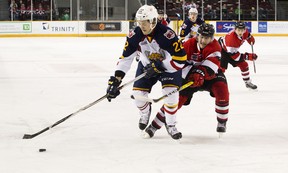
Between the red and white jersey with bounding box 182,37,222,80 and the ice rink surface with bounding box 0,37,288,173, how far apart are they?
54 centimetres

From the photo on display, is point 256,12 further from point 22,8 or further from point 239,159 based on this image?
point 239,159

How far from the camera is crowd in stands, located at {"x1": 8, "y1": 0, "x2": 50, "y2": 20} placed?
66.1 feet

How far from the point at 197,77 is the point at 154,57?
1.18 ft

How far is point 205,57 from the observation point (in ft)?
15.1

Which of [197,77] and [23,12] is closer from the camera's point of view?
[197,77]

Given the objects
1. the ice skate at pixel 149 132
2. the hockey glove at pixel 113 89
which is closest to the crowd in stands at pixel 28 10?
the ice skate at pixel 149 132

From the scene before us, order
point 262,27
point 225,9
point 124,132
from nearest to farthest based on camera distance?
point 124,132 → point 262,27 → point 225,9

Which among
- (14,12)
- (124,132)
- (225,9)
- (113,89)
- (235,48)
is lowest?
(124,132)

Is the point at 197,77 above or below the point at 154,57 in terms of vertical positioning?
below

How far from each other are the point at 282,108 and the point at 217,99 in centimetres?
171

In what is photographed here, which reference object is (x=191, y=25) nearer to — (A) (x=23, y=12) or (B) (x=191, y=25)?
(B) (x=191, y=25)

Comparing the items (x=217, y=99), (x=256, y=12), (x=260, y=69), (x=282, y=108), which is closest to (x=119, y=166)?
(x=217, y=99)

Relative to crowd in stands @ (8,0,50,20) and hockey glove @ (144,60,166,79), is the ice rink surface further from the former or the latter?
crowd in stands @ (8,0,50,20)

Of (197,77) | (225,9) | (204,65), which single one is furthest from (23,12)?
(197,77)
